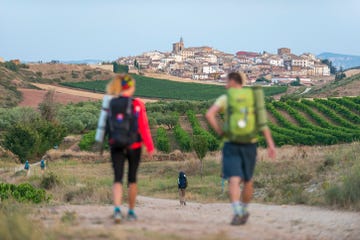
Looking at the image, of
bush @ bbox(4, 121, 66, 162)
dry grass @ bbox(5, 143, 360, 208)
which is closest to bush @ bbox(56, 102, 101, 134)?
bush @ bbox(4, 121, 66, 162)

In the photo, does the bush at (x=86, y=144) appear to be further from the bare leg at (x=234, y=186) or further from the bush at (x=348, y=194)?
the bare leg at (x=234, y=186)

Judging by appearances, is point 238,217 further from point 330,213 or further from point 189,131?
point 189,131

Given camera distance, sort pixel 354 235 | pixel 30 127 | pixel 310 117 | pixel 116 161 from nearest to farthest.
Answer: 1. pixel 116 161
2. pixel 354 235
3. pixel 30 127
4. pixel 310 117

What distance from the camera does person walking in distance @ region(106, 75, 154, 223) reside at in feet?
23.0

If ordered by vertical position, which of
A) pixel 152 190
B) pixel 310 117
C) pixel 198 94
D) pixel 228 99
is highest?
pixel 198 94

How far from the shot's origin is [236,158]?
7.01 metres

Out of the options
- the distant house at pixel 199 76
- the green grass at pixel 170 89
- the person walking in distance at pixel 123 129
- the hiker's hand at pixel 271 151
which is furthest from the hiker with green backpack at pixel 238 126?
the distant house at pixel 199 76

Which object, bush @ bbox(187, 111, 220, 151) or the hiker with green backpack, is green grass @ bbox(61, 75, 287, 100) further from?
the hiker with green backpack

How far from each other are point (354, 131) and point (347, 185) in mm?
34803

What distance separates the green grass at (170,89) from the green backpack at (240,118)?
9572 centimetres

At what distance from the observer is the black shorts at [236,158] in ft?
22.9

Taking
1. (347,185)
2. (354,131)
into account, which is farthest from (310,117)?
(347,185)

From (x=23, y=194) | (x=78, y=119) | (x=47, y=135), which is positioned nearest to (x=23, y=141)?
(x=47, y=135)

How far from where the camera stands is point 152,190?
2342cm
